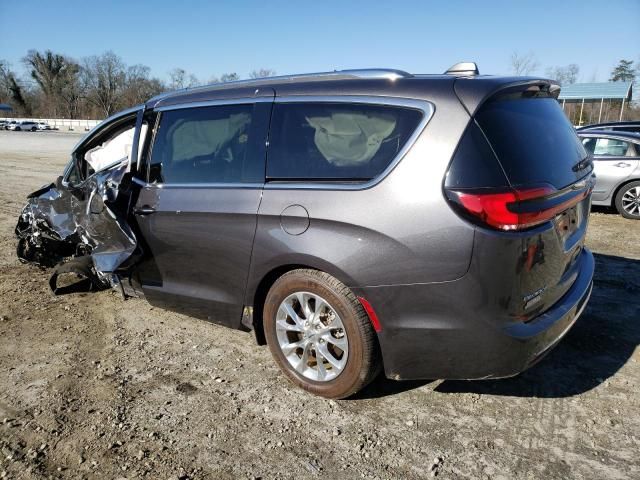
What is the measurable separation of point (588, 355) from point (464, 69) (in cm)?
219

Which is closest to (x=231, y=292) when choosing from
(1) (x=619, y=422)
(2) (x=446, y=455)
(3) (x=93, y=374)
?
(3) (x=93, y=374)

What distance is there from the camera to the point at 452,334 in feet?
8.43

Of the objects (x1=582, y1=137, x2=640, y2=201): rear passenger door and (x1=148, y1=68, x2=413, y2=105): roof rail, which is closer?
(x1=148, y1=68, x2=413, y2=105): roof rail

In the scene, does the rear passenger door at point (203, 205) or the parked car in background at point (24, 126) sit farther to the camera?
the parked car in background at point (24, 126)

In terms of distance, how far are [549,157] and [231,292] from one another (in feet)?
6.92

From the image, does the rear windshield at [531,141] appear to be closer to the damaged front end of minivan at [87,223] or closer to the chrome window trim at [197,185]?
the chrome window trim at [197,185]

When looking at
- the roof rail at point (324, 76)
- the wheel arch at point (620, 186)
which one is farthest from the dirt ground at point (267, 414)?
the wheel arch at point (620, 186)

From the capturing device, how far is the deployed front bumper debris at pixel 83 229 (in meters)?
4.12

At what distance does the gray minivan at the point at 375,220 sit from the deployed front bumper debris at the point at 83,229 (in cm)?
39

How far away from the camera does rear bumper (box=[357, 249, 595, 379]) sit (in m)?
2.50

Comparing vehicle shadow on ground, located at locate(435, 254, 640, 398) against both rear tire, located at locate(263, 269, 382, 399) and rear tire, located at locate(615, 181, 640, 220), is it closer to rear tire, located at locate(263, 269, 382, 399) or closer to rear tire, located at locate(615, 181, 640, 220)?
rear tire, located at locate(263, 269, 382, 399)

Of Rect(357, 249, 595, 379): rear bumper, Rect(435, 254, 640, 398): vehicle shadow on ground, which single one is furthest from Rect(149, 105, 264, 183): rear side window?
Rect(435, 254, 640, 398): vehicle shadow on ground

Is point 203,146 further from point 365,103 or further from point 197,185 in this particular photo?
point 365,103

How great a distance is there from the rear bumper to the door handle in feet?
6.14
